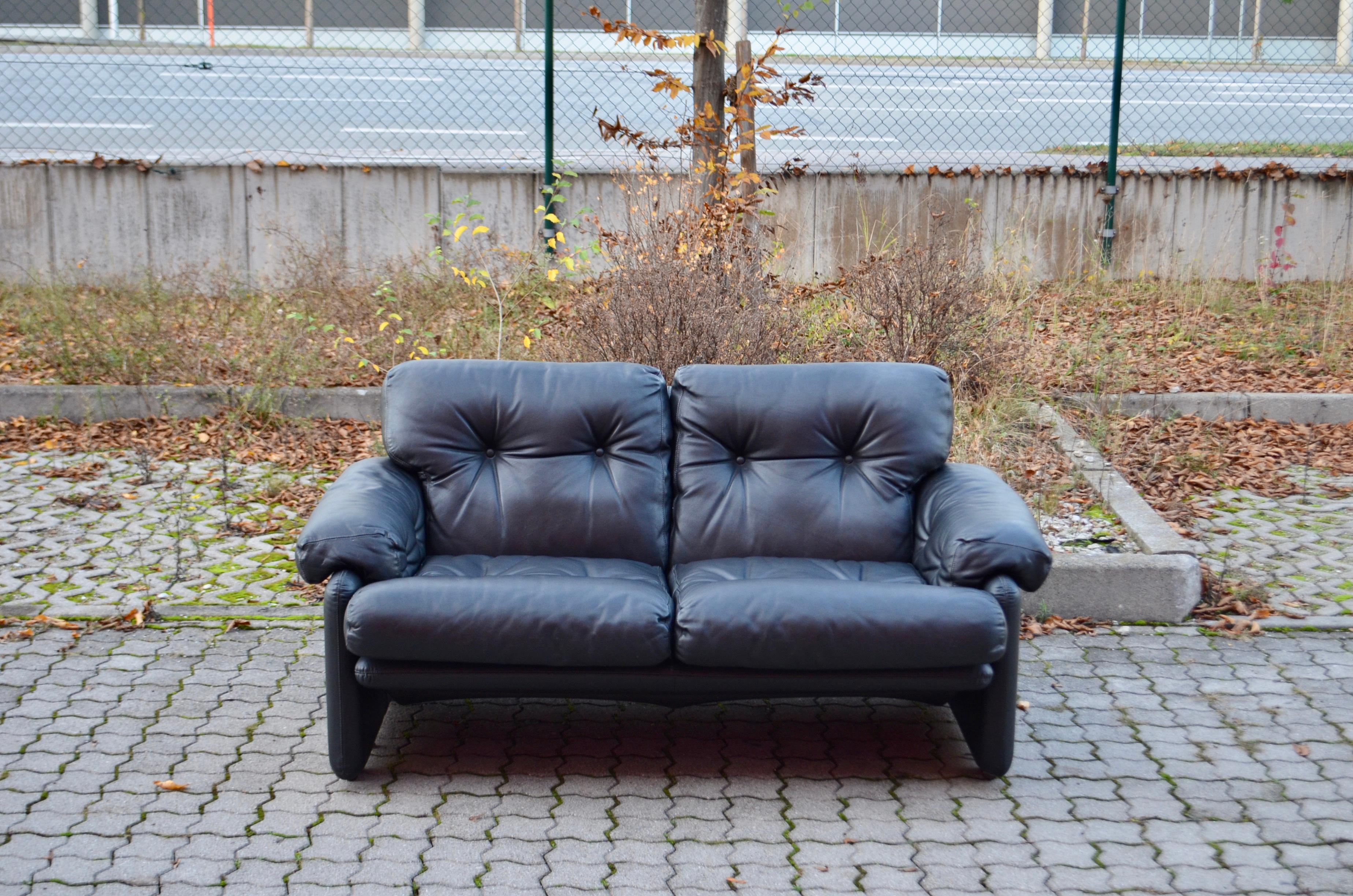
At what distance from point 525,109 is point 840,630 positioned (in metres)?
10.1

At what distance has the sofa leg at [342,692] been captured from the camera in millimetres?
3346

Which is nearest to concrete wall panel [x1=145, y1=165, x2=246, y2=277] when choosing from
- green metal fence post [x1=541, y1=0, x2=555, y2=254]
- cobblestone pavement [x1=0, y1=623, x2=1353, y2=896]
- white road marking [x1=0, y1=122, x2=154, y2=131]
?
green metal fence post [x1=541, y1=0, x2=555, y2=254]

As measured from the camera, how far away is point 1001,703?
339 centimetres

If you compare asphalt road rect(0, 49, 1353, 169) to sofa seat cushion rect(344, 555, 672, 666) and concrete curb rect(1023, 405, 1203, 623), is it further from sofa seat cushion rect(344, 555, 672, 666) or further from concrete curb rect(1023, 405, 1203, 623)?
sofa seat cushion rect(344, 555, 672, 666)

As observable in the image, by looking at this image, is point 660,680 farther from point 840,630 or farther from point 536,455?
point 536,455

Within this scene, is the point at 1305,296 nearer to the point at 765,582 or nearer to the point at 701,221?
the point at 701,221

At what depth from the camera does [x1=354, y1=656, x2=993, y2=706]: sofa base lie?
3.35 metres

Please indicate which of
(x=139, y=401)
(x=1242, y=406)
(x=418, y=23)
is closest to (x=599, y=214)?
(x=139, y=401)

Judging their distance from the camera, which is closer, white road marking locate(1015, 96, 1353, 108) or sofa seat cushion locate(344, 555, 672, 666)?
sofa seat cushion locate(344, 555, 672, 666)

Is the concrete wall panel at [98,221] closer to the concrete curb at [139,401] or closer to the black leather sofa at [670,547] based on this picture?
the concrete curb at [139,401]

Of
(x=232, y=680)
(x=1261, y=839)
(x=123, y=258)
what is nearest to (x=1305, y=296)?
(x=1261, y=839)

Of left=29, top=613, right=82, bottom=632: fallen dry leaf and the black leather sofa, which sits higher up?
the black leather sofa

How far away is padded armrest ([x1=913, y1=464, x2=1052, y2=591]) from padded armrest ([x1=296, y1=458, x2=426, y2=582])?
1675 millimetres

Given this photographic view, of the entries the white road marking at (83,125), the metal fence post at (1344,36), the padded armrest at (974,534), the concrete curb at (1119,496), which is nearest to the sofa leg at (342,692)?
the padded armrest at (974,534)
